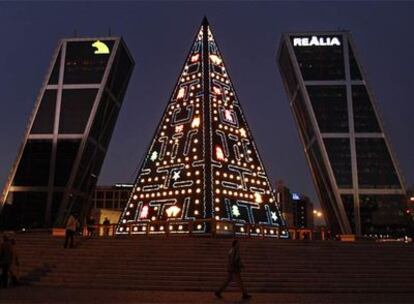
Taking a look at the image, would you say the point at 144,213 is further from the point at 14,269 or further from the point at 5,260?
the point at 5,260

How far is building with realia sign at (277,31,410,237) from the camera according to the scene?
6028 cm

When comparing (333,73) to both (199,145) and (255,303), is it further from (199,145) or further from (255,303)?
(255,303)

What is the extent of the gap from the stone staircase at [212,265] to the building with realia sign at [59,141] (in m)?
39.6

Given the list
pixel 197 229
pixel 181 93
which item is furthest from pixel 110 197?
pixel 197 229

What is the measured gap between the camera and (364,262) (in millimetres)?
18500

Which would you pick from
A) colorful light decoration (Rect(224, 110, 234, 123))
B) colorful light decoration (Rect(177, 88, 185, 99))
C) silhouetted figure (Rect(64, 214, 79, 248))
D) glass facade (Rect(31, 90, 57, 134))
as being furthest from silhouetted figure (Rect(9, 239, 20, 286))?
glass facade (Rect(31, 90, 57, 134))

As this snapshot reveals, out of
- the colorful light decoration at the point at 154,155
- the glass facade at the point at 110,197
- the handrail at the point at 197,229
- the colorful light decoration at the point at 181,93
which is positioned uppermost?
the colorful light decoration at the point at 181,93

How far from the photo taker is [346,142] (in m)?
60.9

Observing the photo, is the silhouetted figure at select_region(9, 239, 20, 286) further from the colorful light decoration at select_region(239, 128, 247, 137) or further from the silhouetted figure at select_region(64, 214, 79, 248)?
the colorful light decoration at select_region(239, 128, 247, 137)

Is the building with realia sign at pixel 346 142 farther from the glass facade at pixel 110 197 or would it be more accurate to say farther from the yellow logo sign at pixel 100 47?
the glass facade at pixel 110 197

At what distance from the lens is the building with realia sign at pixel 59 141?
195 ft

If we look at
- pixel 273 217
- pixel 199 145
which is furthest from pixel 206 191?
pixel 273 217

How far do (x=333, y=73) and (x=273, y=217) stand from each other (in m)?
37.7

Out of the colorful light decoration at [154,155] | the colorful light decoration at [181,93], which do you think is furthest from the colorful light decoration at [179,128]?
the colorful light decoration at [181,93]
